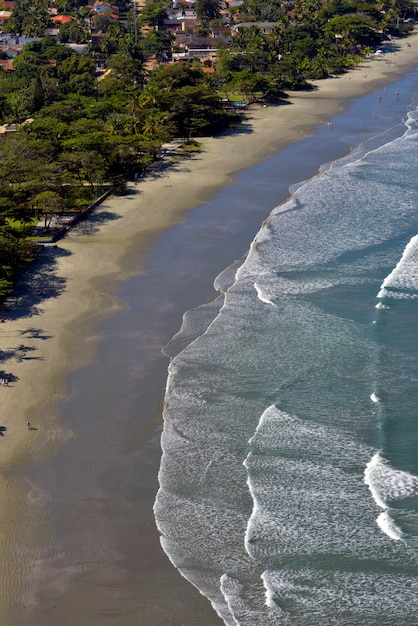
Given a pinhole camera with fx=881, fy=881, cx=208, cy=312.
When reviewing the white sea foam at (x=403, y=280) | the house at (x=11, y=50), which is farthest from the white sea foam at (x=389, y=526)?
the house at (x=11, y=50)

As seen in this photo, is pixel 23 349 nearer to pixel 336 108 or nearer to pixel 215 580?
pixel 215 580

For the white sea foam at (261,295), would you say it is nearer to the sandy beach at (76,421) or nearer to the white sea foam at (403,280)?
the white sea foam at (403,280)

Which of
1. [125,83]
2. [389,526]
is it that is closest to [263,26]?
[125,83]

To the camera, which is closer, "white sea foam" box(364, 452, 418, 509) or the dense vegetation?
"white sea foam" box(364, 452, 418, 509)

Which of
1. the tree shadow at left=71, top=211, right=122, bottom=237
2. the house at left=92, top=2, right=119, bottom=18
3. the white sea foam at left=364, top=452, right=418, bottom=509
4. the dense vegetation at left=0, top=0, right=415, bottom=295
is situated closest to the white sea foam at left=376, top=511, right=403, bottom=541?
the white sea foam at left=364, top=452, right=418, bottom=509

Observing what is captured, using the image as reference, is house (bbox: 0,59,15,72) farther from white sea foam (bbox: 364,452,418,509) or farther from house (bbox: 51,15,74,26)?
white sea foam (bbox: 364,452,418,509)

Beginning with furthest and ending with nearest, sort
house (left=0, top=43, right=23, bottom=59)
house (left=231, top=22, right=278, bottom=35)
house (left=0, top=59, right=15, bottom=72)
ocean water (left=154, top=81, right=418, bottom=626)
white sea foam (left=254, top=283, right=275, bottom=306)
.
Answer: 1. house (left=231, top=22, right=278, bottom=35)
2. house (left=0, top=43, right=23, bottom=59)
3. house (left=0, top=59, right=15, bottom=72)
4. white sea foam (left=254, top=283, right=275, bottom=306)
5. ocean water (left=154, top=81, right=418, bottom=626)
